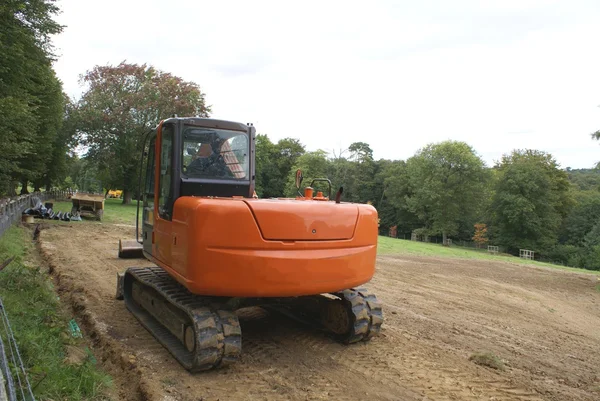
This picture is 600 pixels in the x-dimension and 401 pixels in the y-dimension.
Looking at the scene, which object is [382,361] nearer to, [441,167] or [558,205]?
[441,167]

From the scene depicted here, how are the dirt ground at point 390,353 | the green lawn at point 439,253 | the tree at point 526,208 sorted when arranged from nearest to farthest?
1. the dirt ground at point 390,353
2. the green lawn at point 439,253
3. the tree at point 526,208

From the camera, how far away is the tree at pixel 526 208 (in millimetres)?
47344

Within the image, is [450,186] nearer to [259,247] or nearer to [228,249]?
[259,247]

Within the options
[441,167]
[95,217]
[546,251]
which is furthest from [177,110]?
[546,251]

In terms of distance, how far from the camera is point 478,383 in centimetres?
479

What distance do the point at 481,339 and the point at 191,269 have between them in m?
4.52

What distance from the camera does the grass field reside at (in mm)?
3889

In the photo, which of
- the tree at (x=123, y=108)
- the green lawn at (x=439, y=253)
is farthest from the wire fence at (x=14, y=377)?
the tree at (x=123, y=108)

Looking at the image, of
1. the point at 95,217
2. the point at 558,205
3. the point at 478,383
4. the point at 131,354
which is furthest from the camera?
the point at 558,205

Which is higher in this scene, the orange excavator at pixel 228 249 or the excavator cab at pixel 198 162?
the excavator cab at pixel 198 162

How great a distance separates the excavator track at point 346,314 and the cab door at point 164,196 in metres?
1.68

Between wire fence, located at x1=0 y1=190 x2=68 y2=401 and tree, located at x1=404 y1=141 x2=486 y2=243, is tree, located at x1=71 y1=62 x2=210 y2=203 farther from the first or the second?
tree, located at x1=404 y1=141 x2=486 y2=243

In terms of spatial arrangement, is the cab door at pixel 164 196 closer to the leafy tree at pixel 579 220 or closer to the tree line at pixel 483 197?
the tree line at pixel 483 197

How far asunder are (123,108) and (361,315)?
35599mm
